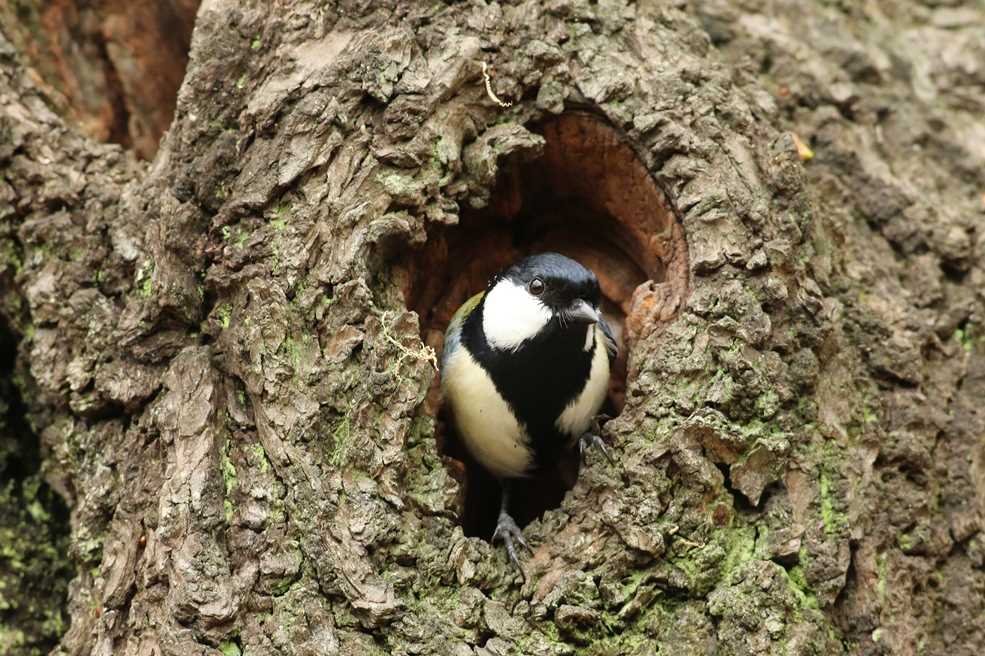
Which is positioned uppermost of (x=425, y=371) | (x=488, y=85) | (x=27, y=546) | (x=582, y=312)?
(x=488, y=85)

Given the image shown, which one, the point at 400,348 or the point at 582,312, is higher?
the point at 582,312

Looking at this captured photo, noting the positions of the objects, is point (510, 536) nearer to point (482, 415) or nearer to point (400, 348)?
point (482, 415)

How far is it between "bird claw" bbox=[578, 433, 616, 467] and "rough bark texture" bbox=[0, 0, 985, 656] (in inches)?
1.9

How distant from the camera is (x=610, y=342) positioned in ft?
11.6

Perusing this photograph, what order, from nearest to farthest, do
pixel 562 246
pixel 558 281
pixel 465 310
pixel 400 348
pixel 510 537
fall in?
1. pixel 400 348
2. pixel 510 537
3. pixel 558 281
4. pixel 465 310
5. pixel 562 246

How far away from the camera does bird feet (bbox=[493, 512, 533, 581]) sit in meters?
2.85

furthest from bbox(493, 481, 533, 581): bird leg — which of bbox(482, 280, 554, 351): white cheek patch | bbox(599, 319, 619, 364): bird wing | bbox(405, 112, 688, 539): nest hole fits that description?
bbox(599, 319, 619, 364): bird wing

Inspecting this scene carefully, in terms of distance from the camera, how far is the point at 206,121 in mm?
3154

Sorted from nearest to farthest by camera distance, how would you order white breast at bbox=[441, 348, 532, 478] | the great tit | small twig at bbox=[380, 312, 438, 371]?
small twig at bbox=[380, 312, 438, 371] → the great tit → white breast at bbox=[441, 348, 532, 478]

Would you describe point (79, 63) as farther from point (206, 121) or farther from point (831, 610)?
point (831, 610)

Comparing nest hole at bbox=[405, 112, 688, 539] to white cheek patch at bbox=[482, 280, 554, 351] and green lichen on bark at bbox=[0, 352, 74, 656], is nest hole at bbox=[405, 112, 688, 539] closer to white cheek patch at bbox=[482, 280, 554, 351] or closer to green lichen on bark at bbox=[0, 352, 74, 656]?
white cheek patch at bbox=[482, 280, 554, 351]

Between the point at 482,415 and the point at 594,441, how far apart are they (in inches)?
16.7

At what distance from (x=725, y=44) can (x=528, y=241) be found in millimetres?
1119

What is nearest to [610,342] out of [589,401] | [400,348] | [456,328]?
[589,401]
